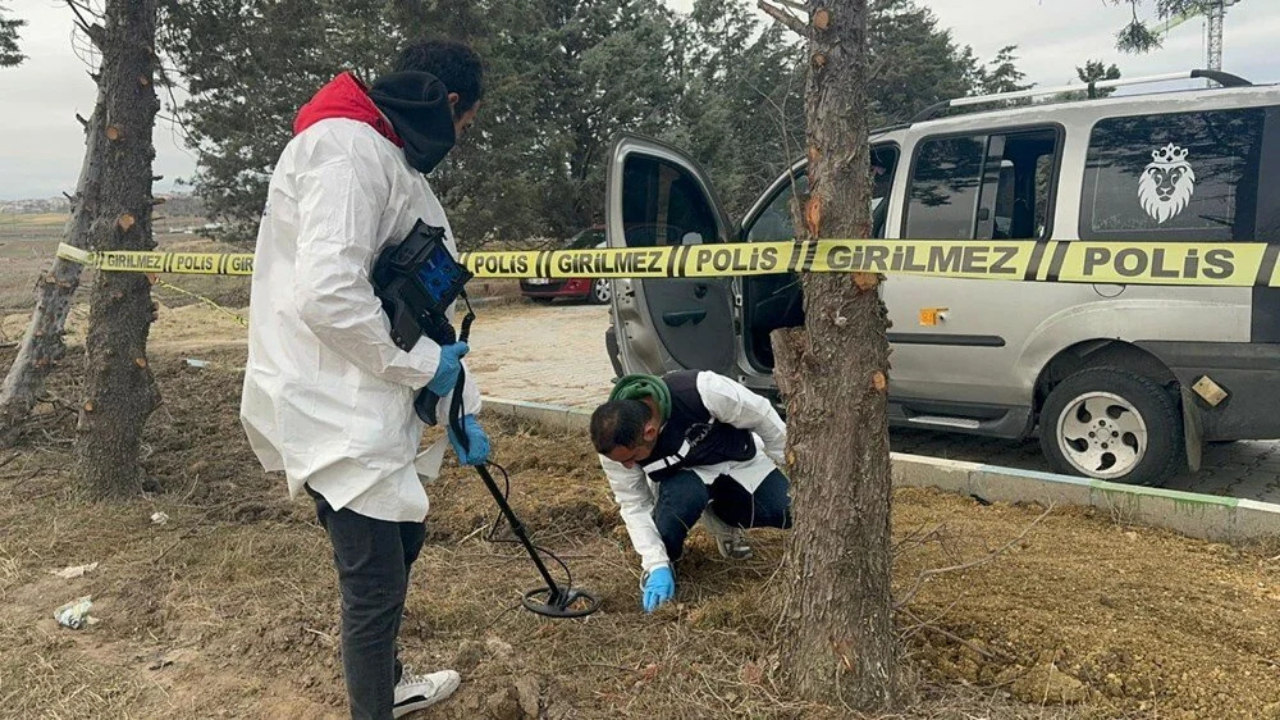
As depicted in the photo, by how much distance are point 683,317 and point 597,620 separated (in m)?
2.67

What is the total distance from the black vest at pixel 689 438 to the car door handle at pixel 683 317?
6.12 feet

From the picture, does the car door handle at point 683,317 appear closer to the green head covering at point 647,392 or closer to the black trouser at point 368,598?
the green head covering at point 647,392

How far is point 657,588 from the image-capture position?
3049 mm

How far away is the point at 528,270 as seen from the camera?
12.2 ft

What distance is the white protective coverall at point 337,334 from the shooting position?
6.58 feet


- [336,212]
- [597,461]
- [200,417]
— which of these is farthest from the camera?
[200,417]

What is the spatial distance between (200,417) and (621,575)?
4572 mm

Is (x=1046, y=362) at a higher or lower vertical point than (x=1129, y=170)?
lower

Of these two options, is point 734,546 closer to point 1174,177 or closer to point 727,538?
point 727,538

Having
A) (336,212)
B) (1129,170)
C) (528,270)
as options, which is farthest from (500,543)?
(1129,170)

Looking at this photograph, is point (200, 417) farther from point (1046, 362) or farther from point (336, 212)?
point (1046, 362)

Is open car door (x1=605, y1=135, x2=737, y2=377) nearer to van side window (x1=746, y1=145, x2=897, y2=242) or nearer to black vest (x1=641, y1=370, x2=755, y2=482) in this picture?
van side window (x1=746, y1=145, x2=897, y2=242)

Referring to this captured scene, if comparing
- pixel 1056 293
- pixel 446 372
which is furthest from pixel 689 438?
pixel 1056 293

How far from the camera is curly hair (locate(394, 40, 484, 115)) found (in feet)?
7.59
